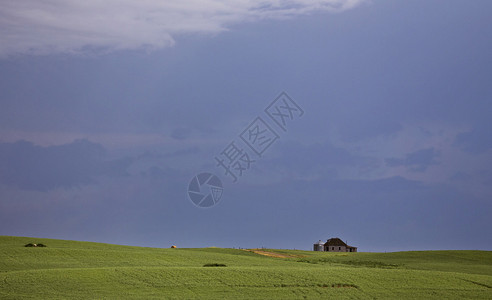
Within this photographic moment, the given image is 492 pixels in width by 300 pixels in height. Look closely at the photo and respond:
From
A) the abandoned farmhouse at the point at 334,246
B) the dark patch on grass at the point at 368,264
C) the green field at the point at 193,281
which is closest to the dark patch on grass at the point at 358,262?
the dark patch on grass at the point at 368,264

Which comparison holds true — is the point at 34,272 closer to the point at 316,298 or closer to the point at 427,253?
the point at 316,298

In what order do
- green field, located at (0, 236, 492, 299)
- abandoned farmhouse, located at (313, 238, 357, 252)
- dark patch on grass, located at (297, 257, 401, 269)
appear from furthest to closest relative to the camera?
abandoned farmhouse, located at (313, 238, 357, 252), dark patch on grass, located at (297, 257, 401, 269), green field, located at (0, 236, 492, 299)

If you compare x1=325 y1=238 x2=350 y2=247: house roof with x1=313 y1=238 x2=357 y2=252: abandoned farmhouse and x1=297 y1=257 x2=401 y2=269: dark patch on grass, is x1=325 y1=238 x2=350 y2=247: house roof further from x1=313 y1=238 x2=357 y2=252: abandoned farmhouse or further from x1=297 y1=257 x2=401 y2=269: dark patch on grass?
x1=297 y1=257 x2=401 y2=269: dark patch on grass

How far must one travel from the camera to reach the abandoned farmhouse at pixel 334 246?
122m

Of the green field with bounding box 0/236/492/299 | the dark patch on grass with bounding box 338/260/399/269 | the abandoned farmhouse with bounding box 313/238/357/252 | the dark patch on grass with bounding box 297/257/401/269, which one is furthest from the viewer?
the abandoned farmhouse with bounding box 313/238/357/252

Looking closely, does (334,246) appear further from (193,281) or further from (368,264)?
(193,281)

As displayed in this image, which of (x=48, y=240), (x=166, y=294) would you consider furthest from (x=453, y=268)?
(x=48, y=240)

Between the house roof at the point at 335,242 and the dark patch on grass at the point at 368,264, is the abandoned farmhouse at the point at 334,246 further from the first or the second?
the dark patch on grass at the point at 368,264

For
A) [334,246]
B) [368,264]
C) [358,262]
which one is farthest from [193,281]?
[334,246]

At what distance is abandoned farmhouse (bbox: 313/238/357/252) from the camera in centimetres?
12156

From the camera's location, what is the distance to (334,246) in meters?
122

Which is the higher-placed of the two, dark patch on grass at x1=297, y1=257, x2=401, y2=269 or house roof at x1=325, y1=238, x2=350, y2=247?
house roof at x1=325, y1=238, x2=350, y2=247

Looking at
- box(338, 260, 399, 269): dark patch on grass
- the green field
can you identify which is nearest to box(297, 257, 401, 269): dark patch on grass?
box(338, 260, 399, 269): dark patch on grass

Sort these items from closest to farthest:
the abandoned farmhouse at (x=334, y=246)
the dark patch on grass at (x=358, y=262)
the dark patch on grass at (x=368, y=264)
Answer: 1. the dark patch on grass at (x=368, y=264)
2. the dark patch on grass at (x=358, y=262)
3. the abandoned farmhouse at (x=334, y=246)
